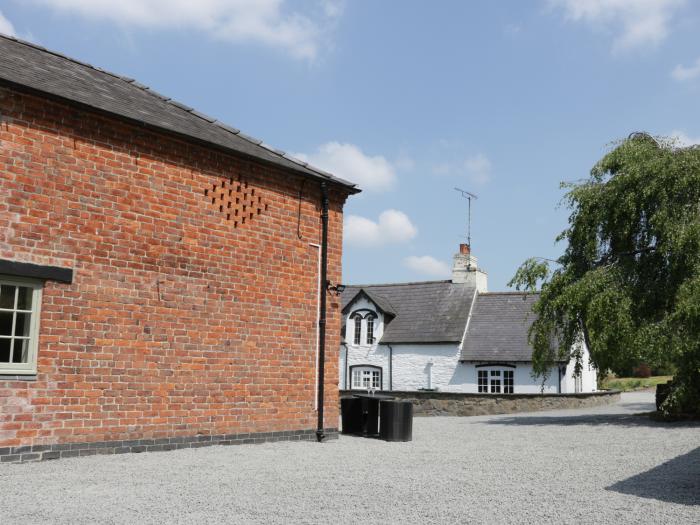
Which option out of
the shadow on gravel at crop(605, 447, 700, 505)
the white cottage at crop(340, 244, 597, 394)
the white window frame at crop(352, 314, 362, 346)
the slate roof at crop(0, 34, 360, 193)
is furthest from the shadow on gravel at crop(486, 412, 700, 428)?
the white window frame at crop(352, 314, 362, 346)

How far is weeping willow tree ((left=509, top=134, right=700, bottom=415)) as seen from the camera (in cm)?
1692

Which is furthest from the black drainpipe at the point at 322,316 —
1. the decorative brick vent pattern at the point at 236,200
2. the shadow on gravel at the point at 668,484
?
the shadow on gravel at the point at 668,484

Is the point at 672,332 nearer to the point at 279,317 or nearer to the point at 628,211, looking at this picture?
the point at 628,211

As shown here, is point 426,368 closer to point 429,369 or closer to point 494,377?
point 429,369

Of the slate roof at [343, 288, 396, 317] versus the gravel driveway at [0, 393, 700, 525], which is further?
the slate roof at [343, 288, 396, 317]

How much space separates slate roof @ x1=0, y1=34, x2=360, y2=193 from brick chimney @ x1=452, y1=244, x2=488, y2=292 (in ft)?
69.5

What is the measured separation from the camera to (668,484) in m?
8.85

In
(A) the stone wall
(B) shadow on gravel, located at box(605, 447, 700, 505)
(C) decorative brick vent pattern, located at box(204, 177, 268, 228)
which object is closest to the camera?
(B) shadow on gravel, located at box(605, 447, 700, 505)

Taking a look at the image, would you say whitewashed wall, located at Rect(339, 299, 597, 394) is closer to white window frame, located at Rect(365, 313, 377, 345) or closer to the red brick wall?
white window frame, located at Rect(365, 313, 377, 345)

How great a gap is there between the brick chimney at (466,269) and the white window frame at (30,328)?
88.5 feet

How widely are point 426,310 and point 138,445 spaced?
24.5 m

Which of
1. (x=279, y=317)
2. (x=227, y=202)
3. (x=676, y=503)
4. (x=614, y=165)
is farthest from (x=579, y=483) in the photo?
(x=614, y=165)

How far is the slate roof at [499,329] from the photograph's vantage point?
3153cm

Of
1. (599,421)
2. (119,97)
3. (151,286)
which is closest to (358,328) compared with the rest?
(599,421)
